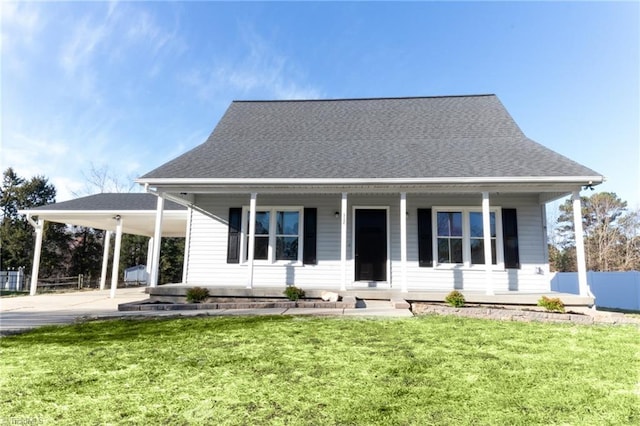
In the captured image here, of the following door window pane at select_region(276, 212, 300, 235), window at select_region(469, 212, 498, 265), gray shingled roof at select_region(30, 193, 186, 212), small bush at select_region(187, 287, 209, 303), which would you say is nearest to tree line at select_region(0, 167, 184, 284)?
gray shingled roof at select_region(30, 193, 186, 212)

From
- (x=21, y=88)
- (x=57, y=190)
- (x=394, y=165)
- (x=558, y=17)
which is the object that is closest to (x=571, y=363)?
(x=394, y=165)

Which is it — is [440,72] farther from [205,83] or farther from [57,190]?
[57,190]

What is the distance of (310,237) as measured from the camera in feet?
29.9

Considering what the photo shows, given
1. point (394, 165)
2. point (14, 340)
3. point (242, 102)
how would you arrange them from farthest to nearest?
1. point (242, 102)
2. point (394, 165)
3. point (14, 340)

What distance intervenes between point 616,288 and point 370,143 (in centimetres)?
1137

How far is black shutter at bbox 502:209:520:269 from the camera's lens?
338 inches

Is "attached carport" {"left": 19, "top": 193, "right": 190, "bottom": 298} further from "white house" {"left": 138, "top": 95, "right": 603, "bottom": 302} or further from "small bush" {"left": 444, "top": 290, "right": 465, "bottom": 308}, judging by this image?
"small bush" {"left": 444, "top": 290, "right": 465, "bottom": 308}

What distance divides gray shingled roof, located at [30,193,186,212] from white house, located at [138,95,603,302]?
347 cm

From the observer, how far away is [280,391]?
273 centimetres

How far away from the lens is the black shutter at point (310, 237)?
902 centimetres

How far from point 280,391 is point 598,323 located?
5.97m

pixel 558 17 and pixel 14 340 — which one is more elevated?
pixel 558 17

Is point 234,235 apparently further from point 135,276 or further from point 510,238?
point 135,276

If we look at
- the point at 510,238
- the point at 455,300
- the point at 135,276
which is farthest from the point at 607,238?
the point at 135,276
